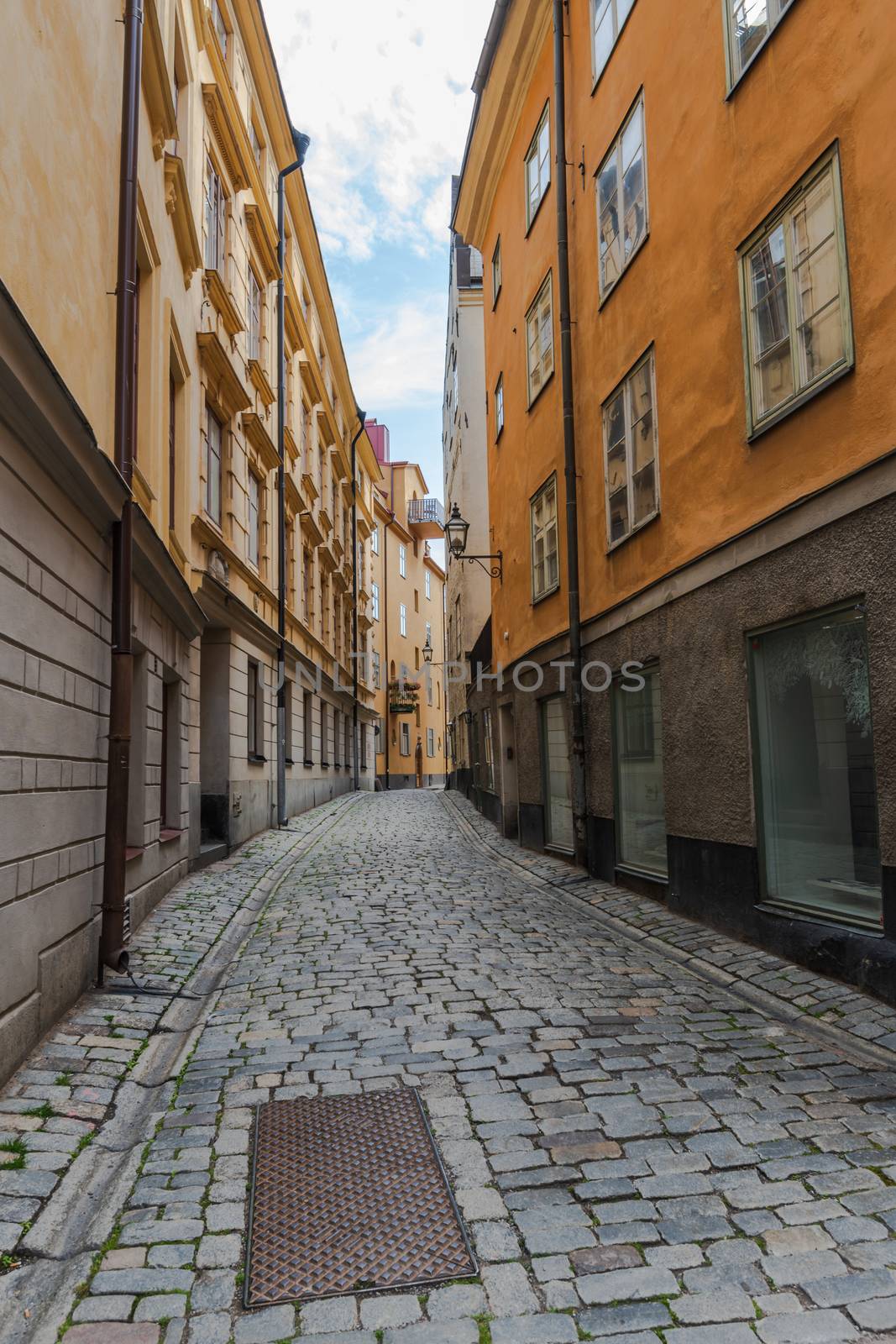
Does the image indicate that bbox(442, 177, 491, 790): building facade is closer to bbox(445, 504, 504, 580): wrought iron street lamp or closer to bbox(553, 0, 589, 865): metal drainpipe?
bbox(445, 504, 504, 580): wrought iron street lamp

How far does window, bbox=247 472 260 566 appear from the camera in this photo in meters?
16.4

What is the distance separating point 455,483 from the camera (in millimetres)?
30297

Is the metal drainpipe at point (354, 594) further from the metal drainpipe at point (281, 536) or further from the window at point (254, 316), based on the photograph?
the window at point (254, 316)

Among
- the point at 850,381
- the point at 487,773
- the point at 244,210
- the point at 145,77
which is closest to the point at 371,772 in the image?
the point at 487,773

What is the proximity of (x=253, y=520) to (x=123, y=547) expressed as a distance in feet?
33.0

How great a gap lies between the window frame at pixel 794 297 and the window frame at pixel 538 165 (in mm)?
6853

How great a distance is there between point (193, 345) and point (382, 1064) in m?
9.94

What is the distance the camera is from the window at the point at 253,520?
1642 cm

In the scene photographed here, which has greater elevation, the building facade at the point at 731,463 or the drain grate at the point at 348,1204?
the building facade at the point at 731,463

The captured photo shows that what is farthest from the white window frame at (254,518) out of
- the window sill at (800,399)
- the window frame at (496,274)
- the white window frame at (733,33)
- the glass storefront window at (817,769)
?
the glass storefront window at (817,769)

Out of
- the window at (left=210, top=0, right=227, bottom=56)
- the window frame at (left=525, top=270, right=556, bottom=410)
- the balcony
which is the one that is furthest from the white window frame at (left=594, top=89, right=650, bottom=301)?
the balcony

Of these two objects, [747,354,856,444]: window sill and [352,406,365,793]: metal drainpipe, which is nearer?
[747,354,856,444]: window sill

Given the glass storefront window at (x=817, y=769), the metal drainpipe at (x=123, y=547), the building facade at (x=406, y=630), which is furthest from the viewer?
the building facade at (x=406, y=630)

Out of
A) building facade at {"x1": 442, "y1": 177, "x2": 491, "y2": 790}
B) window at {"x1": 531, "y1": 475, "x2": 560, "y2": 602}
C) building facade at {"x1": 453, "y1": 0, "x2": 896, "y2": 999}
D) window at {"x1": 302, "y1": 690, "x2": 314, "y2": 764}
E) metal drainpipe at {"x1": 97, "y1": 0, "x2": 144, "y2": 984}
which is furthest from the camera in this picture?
building facade at {"x1": 442, "y1": 177, "x2": 491, "y2": 790}
